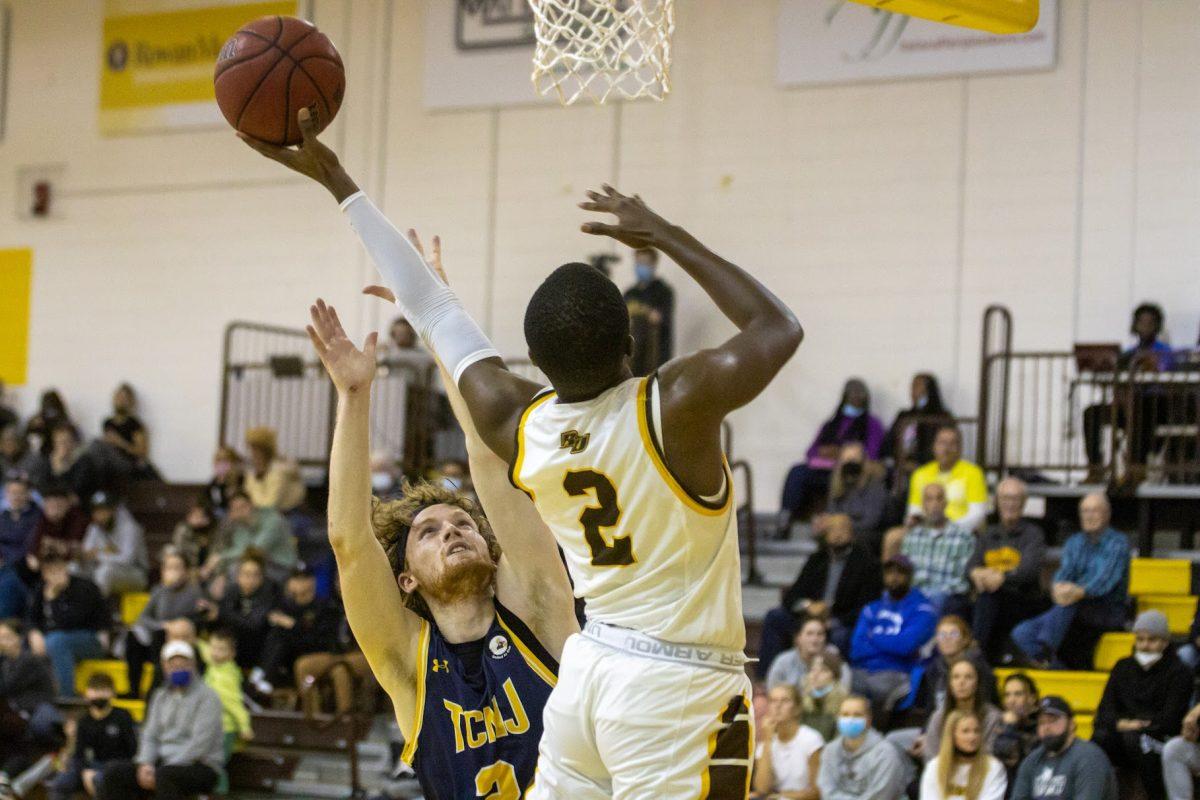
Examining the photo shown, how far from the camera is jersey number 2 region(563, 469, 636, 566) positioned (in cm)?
362

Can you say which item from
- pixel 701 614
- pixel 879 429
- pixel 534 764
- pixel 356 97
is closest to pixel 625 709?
pixel 701 614

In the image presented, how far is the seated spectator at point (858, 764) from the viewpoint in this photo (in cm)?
979

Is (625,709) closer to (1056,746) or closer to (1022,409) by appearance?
(1056,746)

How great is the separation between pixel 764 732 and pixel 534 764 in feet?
20.3

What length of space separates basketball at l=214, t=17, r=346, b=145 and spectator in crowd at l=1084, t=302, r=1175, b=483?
908 cm

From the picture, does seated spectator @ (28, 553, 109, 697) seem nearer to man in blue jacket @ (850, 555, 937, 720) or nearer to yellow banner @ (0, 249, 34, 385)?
yellow banner @ (0, 249, 34, 385)

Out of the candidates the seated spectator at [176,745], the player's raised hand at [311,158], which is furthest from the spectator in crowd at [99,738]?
the player's raised hand at [311,158]

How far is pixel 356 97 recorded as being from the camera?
1775 cm

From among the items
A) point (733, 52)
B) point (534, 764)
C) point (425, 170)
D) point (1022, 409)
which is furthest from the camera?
point (425, 170)

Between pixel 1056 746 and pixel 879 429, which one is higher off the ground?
pixel 879 429

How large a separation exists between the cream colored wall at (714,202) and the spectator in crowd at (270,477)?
93.7 inches

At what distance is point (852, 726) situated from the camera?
32.3ft

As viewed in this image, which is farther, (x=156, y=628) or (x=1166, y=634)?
(x=156, y=628)

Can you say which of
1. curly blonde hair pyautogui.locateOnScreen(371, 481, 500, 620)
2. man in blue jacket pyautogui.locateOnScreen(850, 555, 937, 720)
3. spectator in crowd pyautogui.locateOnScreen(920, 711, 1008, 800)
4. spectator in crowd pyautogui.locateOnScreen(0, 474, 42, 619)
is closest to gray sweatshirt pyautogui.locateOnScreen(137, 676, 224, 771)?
spectator in crowd pyautogui.locateOnScreen(0, 474, 42, 619)
